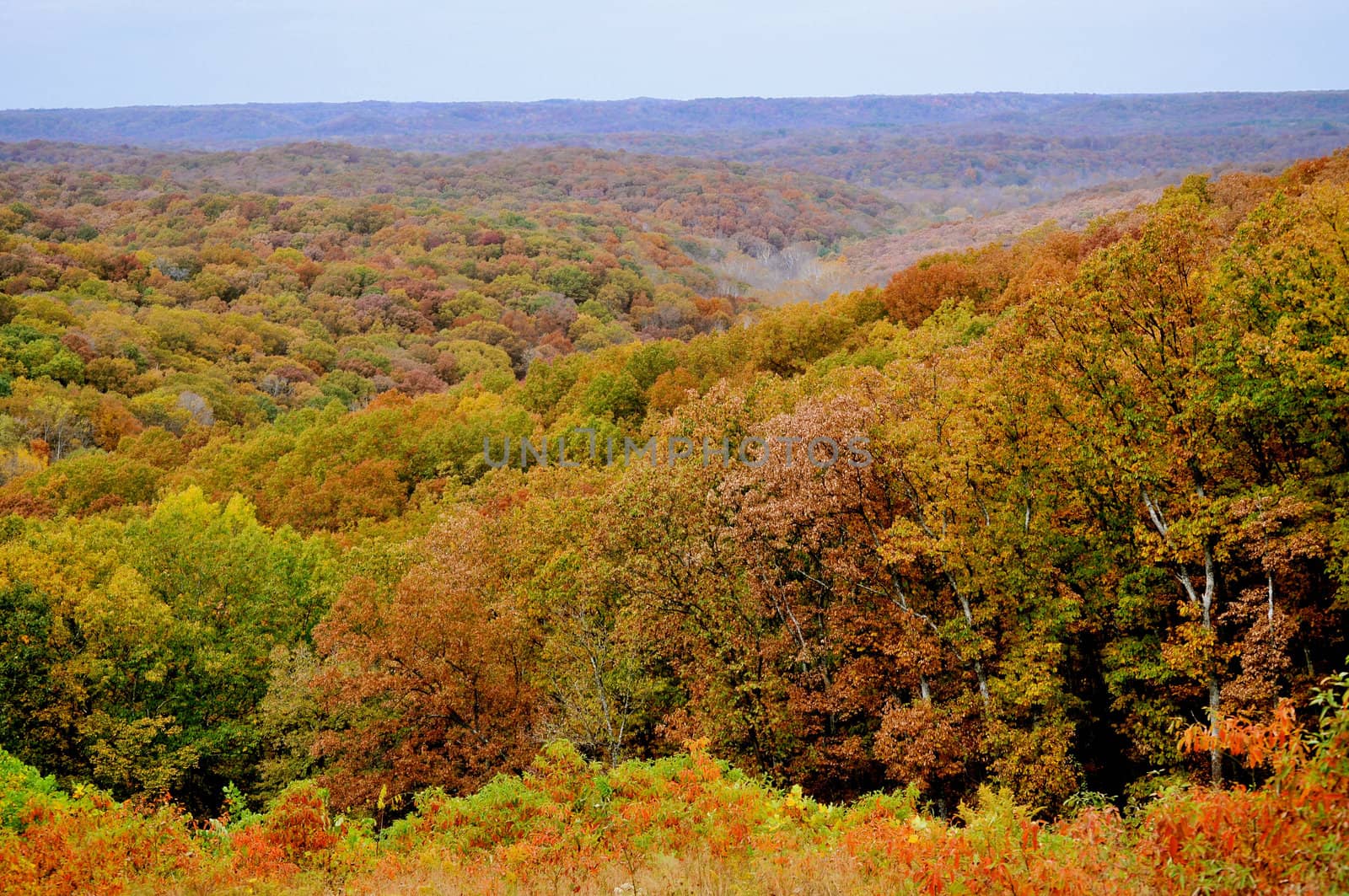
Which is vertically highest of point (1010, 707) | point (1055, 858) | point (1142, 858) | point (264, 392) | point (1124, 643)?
point (1142, 858)

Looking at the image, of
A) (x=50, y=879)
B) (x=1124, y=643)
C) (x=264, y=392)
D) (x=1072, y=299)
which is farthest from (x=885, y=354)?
(x=264, y=392)

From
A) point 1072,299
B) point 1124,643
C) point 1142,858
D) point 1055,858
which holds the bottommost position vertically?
point 1124,643

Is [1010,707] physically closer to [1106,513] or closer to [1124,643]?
[1124,643]

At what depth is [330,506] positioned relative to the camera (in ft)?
213

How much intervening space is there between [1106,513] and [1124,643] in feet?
10.8

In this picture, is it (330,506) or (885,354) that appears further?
(330,506)

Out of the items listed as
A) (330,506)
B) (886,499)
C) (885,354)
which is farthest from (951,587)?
(330,506)

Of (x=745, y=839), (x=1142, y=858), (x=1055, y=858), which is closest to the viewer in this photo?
(x=1142, y=858)

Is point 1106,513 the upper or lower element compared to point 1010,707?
upper

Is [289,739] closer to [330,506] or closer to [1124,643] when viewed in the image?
[1124,643]

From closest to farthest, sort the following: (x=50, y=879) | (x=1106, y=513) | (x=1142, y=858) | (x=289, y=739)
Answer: (x=1142, y=858), (x=50, y=879), (x=1106, y=513), (x=289, y=739)

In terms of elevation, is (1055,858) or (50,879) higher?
(1055,858)

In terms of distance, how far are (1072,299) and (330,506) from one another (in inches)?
2140

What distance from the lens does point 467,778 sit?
2434cm
